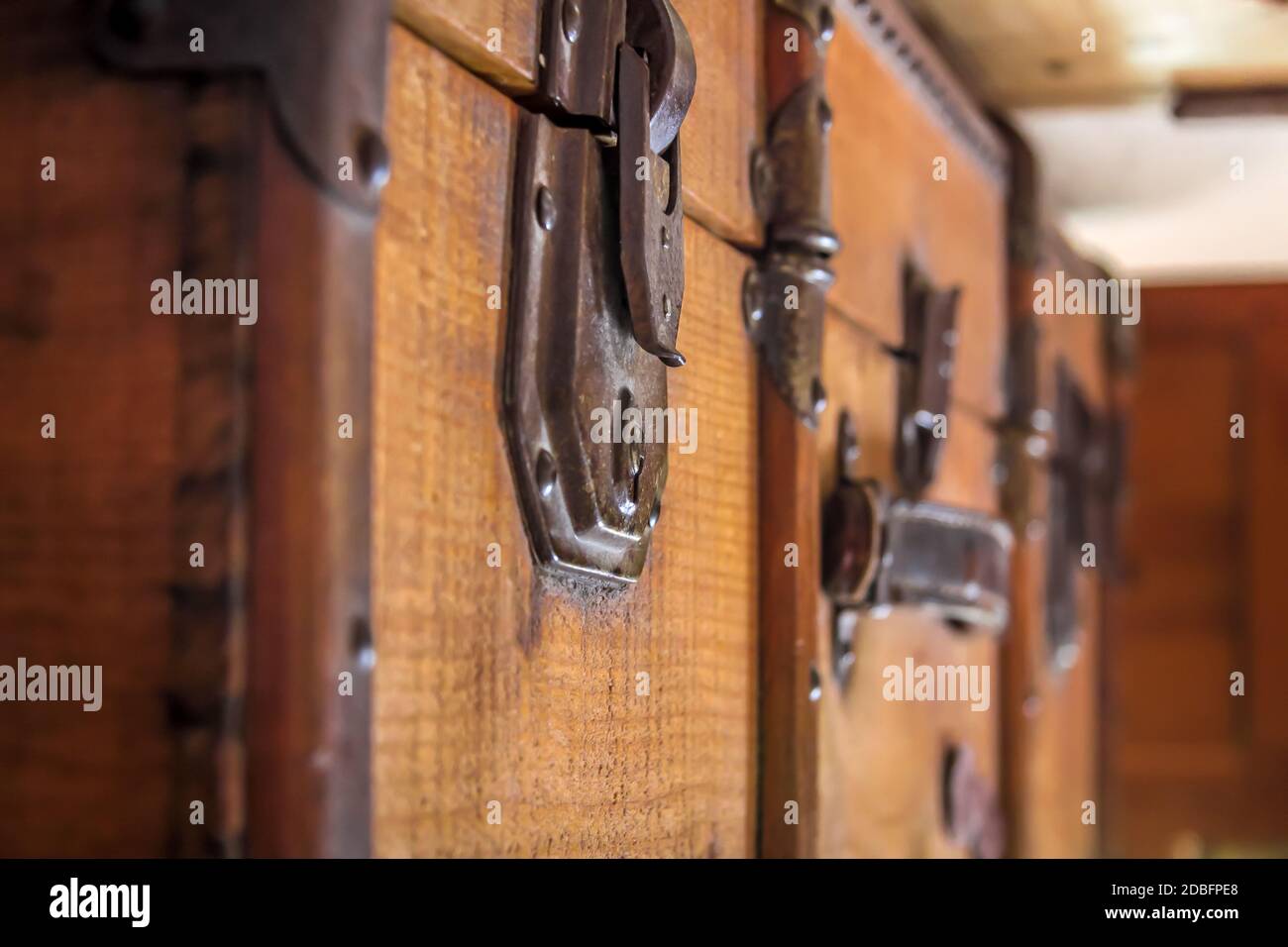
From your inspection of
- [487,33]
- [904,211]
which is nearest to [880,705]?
[904,211]

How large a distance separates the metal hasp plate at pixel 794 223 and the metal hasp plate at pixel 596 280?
0.64 ft

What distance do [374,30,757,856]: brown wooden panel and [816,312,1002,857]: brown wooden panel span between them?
230 mm

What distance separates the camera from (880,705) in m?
1.08

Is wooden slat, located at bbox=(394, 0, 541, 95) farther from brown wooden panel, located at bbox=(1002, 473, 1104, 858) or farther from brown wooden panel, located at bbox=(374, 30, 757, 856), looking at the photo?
brown wooden panel, located at bbox=(1002, 473, 1104, 858)

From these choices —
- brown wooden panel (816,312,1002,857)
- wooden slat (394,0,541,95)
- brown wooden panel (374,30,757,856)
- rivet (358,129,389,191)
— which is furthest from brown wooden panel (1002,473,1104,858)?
rivet (358,129,389,191)

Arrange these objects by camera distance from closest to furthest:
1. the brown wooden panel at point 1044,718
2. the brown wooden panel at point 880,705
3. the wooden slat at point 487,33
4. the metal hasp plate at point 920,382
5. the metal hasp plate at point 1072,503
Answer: the wooden slat at point 487,33 < the brown wooden panel at point 880,705 < the metal hasp plate at point 920,382 < the brown wooden panel at point 1044,718 < the metal hasp plate at point 1072,503

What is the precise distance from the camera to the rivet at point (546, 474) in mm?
582

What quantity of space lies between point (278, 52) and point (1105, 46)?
3.51 ft

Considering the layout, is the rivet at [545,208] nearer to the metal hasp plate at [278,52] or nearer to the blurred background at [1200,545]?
the metal hasp plate at [278,52]

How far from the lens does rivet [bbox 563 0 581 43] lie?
0.61 meters

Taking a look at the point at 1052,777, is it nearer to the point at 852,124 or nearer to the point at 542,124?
the point at 852,124

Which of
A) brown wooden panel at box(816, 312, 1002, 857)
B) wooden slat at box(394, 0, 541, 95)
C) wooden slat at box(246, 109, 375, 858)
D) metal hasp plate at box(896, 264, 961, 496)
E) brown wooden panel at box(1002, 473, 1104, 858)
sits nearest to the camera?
wooden slat at box(246, 109, 375, 858)

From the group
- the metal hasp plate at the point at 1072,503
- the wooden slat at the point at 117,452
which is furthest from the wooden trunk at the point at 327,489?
the metal hasp plate at the point at 1072,503

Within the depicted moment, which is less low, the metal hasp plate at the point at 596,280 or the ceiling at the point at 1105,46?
the ceiling at the point at 1105,46
